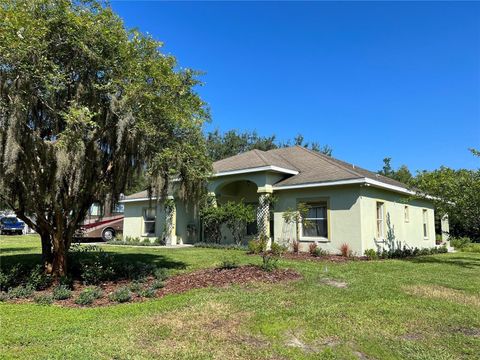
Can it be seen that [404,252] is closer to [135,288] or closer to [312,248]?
[312,248]

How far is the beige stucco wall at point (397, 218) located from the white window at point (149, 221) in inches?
495

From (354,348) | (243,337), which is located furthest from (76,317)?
(354,348)

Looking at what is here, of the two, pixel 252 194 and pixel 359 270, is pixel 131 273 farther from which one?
pixel 252 194

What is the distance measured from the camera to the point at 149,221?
76.3 feet

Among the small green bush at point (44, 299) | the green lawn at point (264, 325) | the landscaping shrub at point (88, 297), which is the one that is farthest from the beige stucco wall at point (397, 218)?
the small green bush at point (44, 299)

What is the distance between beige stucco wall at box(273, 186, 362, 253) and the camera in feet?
48.0

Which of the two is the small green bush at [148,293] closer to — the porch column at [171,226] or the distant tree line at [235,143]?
the porch column at [171,226]

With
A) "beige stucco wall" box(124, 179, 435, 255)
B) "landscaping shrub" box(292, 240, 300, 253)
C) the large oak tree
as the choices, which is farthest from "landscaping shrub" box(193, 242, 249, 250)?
the large oak tree

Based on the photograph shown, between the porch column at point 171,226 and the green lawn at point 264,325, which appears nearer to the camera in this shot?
the green lawn at point 264,325

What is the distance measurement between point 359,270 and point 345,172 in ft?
17.1

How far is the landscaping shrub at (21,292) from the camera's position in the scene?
7.57 m

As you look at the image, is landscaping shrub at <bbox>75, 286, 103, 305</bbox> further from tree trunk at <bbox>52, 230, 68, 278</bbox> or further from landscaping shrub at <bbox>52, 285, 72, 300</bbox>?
tree trunk at <bbox>52, 230, 68, 278</bbox>

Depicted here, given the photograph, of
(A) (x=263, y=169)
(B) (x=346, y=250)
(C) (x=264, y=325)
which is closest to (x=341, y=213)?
(B) (x=346, y=250)

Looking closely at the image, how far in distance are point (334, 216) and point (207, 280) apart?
25.6ft
